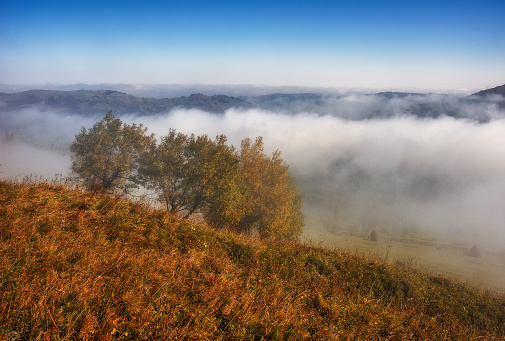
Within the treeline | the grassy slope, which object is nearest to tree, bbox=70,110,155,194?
the treeline

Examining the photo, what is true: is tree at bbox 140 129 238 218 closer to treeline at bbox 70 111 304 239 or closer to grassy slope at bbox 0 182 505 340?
treeline at bbox 70 111 304 239

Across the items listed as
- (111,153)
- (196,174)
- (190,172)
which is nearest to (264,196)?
(196,174)

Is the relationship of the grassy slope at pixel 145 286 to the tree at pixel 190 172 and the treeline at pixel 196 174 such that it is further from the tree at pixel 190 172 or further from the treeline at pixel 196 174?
the tree at pixel 190 172

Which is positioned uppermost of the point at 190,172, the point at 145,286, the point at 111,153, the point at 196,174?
the point at 145,286

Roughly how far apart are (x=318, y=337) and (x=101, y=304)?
446 centimetres

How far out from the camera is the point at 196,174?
32.2 m

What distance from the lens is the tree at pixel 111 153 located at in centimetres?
3816

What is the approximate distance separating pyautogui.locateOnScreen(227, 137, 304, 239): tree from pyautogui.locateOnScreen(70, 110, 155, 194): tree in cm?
1533

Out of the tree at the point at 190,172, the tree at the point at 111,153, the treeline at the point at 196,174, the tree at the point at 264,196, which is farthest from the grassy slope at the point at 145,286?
the tree at the point at 111,153

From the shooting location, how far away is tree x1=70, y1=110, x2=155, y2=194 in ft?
125

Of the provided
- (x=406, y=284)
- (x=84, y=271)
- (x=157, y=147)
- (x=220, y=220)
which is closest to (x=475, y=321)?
(x=406, y=284)

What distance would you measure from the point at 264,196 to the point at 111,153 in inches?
938

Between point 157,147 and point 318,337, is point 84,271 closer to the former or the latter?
point 318,337

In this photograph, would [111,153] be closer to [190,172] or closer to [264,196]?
[190,172]
